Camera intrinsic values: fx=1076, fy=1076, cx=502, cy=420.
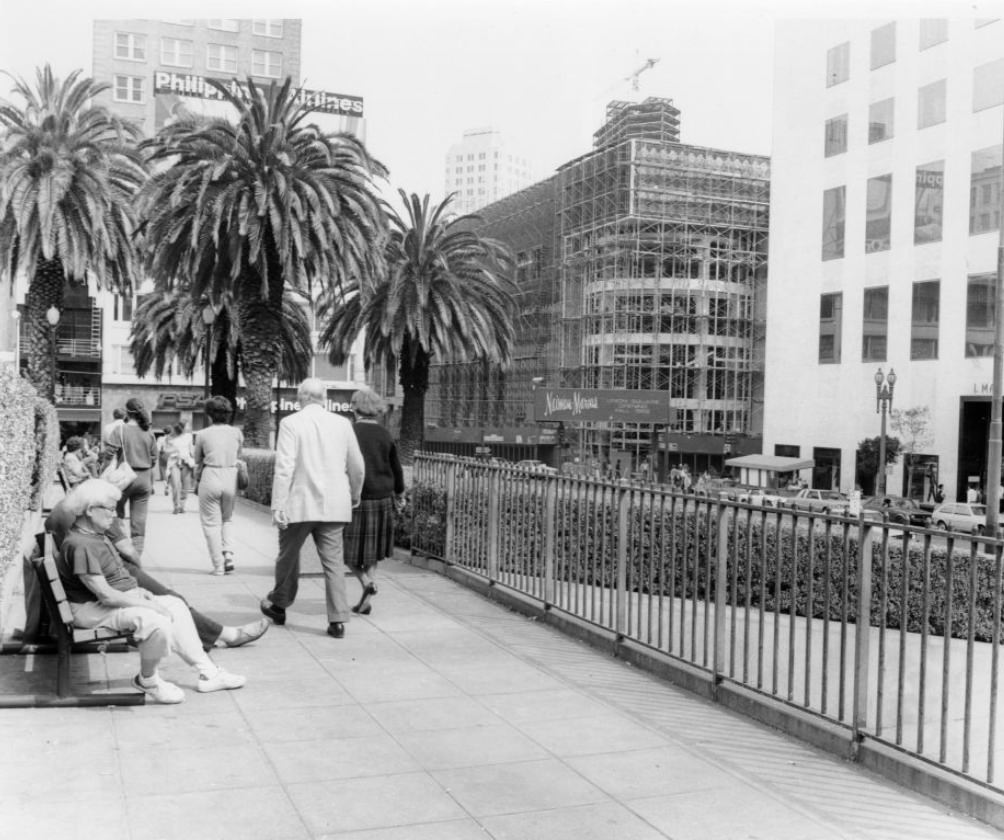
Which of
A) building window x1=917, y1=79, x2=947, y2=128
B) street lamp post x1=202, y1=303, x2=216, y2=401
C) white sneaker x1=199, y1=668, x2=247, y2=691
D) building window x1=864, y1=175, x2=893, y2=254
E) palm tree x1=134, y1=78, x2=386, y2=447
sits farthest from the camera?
building window x1=864, y1=175, x2=893, y2=254

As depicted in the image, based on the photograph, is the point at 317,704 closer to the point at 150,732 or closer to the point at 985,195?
the point at 150,732

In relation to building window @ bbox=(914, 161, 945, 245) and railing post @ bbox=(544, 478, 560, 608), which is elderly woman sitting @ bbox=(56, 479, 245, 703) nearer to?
railing post @ bbox=(544, 478, 560, 608)

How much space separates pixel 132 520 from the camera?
1043 centimetres

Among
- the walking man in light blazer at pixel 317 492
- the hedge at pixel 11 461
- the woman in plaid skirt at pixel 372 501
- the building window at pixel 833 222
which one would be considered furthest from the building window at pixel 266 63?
the walking man in light blazer at pixel 317 492

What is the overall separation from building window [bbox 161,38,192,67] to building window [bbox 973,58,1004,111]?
49.8 meters

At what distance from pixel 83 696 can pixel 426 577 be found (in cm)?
532

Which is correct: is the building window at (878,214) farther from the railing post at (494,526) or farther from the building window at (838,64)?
the railing post at (494,526)

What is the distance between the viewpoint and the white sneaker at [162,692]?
18.5ft

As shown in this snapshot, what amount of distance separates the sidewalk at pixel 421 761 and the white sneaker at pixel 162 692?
7 cm

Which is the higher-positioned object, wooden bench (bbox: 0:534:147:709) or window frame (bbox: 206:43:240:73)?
window frame (bbox: 206:43:240:73)

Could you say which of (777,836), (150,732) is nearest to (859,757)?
(777,836)

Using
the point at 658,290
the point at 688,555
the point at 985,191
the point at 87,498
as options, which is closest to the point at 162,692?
the point at 87,498

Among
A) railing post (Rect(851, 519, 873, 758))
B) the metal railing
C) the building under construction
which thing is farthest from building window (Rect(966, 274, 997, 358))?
railing post (Rect(851, 519, 873, 758))

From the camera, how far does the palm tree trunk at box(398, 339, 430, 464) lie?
32.9 metres
